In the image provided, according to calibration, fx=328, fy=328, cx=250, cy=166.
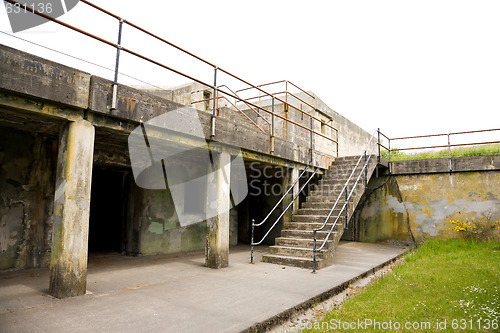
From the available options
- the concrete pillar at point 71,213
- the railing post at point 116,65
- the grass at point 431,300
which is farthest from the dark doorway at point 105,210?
the grass at point 431,300

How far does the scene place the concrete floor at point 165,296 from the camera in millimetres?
3678

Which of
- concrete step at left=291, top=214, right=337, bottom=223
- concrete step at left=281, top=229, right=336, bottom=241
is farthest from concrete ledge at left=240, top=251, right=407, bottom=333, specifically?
concrete step at left=291, top=214, right=337, bottom=223

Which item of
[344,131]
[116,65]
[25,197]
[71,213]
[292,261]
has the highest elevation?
[344,131]

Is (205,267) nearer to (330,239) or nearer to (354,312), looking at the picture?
(330,239)

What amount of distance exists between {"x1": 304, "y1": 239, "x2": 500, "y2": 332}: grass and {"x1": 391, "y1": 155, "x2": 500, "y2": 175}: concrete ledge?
3671 millimetres

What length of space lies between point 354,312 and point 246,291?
1.67 metres

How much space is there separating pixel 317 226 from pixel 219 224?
Result: 2.66 metres

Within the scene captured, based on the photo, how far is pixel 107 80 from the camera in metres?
5.01

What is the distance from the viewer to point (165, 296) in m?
4.81

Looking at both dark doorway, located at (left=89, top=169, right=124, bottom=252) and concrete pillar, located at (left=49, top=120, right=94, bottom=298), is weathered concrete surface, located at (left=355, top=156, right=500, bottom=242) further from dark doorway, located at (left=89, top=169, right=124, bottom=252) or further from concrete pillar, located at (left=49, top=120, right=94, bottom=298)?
concrete pillar, located at (left=49, top=120, right=94, bottom=298)

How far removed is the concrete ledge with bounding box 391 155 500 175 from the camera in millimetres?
10070

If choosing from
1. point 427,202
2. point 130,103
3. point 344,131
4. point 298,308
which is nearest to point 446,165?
point 427,202

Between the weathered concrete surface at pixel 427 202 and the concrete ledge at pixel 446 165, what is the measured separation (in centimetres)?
3

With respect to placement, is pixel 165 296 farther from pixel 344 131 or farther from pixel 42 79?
pixel 344 131
